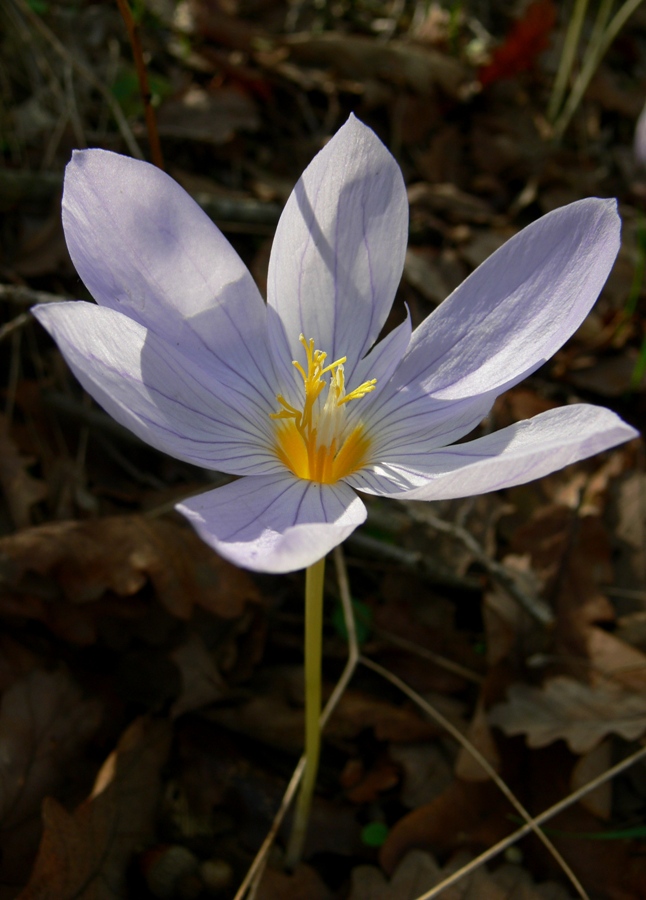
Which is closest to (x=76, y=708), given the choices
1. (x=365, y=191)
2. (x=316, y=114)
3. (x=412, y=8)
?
(x=365, y=191)

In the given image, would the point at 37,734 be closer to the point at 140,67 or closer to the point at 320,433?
the point at 320,433

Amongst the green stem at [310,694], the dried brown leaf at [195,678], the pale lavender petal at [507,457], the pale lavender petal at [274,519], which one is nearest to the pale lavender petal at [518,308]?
the pale lavender petal at [507,457]

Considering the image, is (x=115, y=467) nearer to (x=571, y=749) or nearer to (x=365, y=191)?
(x=365, y=191)

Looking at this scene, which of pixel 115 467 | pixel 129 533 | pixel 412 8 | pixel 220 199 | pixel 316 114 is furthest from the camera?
pixel 412 8

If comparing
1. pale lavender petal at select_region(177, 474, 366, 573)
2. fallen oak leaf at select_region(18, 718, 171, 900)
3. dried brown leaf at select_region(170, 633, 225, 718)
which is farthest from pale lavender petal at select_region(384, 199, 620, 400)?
fallen oak leaf at select_region(18, 718, 171, 900)

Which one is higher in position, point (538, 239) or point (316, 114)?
point (538, 239)
